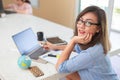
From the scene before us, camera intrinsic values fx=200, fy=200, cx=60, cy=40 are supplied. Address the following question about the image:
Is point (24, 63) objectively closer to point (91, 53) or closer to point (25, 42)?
point (25, 42)

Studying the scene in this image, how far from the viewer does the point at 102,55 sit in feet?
4.49

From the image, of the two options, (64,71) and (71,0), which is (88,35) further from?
(71,0)

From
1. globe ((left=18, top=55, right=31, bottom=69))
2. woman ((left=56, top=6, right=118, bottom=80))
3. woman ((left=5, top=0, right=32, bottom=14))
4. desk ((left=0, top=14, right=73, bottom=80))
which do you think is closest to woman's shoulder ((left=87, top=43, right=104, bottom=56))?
woman ((left=56, top=6, right=118, bottom=80))

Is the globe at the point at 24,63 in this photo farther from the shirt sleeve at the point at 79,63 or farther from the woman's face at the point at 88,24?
the woman's face at the point at 88,24

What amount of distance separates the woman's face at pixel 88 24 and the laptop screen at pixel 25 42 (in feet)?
1.60

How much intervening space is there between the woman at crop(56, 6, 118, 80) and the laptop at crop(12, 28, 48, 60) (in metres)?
0.32

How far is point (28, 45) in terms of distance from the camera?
66.2 inches

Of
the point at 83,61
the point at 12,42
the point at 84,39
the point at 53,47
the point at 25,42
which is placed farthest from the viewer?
the point at 12,42

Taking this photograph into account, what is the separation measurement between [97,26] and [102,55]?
203 millimetres

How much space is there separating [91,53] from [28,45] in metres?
0.59

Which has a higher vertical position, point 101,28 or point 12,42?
point 101,28

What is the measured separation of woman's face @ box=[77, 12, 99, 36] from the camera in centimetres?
139

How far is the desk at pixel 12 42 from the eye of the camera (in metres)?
1.35

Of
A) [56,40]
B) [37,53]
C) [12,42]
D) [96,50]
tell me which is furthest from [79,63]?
[12,42]
